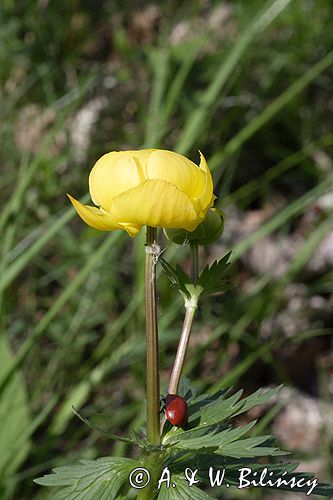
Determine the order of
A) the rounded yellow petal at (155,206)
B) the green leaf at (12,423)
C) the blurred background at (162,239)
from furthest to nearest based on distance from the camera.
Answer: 1. the blurred background at (162,239)
2. the green leaf at (12,423)
3. the rounded yellow petal at (155,206)

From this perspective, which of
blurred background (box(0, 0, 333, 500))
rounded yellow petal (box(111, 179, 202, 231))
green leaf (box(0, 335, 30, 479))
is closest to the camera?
rounded yellow petal (box(111, 179, 202, 231))

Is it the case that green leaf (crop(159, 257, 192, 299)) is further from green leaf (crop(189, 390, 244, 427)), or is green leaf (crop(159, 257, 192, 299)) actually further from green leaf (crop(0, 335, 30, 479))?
green leaf (crop(0, 335, 30, 479))

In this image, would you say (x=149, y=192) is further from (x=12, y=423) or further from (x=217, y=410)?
(x=12, y=423)

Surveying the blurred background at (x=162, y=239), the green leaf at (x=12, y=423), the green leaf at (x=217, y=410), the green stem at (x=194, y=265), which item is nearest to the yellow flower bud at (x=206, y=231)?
the green stem at (x=194, y=265)

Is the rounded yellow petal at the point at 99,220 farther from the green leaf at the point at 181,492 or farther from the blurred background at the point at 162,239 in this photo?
the blurred background at the point at 162,239

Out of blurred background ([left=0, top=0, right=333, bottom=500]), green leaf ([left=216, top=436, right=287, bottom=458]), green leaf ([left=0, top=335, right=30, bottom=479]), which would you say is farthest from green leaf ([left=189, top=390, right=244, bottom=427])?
green leaf ([left=0, top=335, right=30, bottom=479])

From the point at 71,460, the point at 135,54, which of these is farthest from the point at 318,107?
the point at 71,460

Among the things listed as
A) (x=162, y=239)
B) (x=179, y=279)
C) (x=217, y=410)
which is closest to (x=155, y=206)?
(x=179, y=279)
